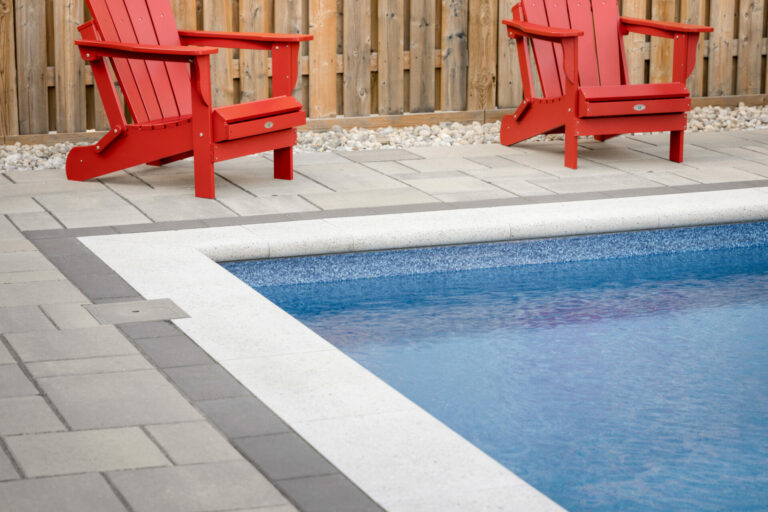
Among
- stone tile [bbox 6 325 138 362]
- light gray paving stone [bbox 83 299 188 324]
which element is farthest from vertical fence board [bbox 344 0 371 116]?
stone tile [bbox 6 325 138 362]

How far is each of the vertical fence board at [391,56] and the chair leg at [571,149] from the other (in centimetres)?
161

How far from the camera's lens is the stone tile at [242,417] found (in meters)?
2.65

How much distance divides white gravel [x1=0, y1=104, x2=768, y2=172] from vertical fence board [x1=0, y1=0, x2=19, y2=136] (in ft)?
0.42

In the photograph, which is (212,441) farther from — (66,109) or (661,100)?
(66,109)

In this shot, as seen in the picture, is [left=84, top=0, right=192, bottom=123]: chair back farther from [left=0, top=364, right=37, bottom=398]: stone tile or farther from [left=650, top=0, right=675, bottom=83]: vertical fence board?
[left=650, top=0, right=675, bottom=83]: vertical fence board

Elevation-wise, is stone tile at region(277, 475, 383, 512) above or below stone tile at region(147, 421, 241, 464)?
below

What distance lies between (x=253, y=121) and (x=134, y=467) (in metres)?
2.99

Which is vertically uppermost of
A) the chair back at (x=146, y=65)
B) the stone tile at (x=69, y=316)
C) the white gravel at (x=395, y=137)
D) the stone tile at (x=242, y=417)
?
the chair back at (x=146, y=65)

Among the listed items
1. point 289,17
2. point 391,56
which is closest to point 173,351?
point 289,17

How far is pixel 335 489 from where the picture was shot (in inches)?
92.0

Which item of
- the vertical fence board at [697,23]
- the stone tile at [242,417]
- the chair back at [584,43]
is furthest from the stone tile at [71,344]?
the vertical fence board at [697,23]

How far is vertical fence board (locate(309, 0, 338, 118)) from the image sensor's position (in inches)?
277

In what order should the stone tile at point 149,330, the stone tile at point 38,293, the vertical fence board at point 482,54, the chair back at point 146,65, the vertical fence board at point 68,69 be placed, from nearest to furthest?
the stone tile at point 149,330, the stone tile at point 38,293, the chair back at point 146,65, the vertical fence board at point 68,69, the vertical fence board at point 482,54

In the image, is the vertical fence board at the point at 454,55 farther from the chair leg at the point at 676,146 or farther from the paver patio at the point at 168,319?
the chair leg at the point at 676,146
